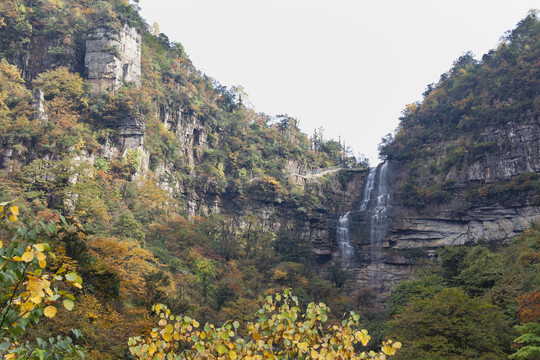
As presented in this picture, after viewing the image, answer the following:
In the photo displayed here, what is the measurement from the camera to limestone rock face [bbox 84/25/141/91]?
35991mm

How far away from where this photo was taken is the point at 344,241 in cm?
4062

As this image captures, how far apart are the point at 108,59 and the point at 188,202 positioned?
51.6 ft

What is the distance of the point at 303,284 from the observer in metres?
28.2

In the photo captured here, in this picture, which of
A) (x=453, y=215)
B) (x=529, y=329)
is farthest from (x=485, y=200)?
(x=529, y=329)

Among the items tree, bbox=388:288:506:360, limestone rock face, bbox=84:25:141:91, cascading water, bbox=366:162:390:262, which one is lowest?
tree, bbox=388:288:506:360

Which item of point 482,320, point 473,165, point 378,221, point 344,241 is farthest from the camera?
point 344,241

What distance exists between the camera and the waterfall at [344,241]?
3941 cm

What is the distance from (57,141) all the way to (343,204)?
30.6m

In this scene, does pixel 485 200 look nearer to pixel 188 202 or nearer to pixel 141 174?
pixel 188 202

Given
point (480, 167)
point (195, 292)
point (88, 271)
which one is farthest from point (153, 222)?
point (480, 167)

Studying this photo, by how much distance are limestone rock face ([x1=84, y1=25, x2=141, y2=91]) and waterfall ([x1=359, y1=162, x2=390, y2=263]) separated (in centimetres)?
2794

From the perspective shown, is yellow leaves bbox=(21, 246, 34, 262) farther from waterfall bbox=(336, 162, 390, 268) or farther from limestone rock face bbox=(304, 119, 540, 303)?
waterfall bbox=(336, 162, 390, 268)

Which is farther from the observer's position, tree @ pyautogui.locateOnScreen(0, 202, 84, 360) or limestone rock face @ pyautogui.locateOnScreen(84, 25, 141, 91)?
limestone rock face @ pyautogui.locateOnScreen(84, 25, 141, 91)

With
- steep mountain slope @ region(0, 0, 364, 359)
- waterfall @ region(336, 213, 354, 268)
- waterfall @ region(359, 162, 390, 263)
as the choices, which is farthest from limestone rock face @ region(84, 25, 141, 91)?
waterfall @ region(359, 162, 390, 263)
